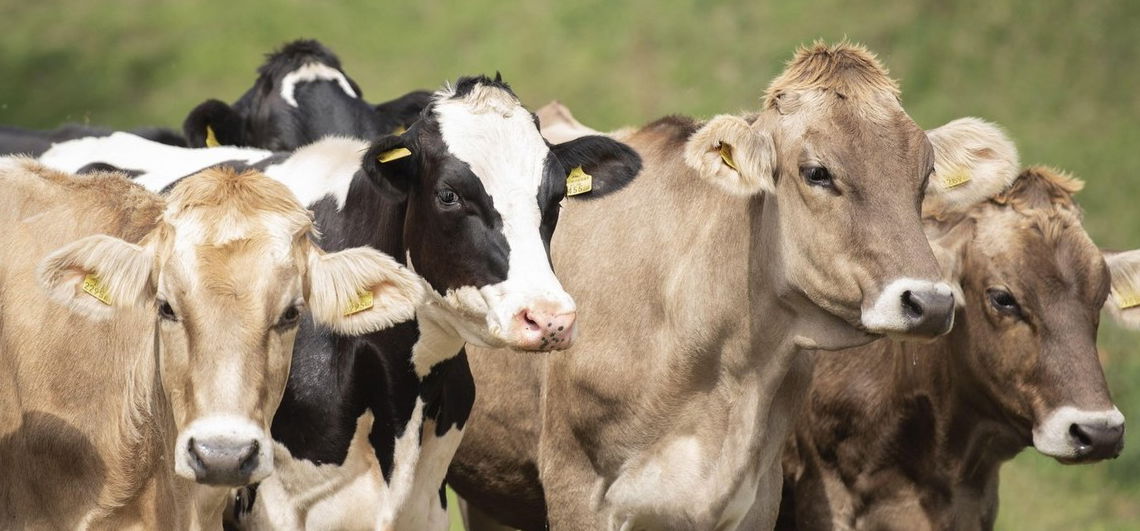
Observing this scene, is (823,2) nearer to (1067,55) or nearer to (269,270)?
(1067,55)

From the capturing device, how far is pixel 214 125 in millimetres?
9312

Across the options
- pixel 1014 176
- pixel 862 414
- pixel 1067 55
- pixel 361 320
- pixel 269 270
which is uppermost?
pixel 269 270

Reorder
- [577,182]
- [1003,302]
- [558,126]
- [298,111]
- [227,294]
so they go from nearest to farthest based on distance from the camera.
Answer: [227,294] < [577,182] < [1003,302] < [558,126] < [298,111]

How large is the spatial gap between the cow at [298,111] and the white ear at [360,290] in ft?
12.9

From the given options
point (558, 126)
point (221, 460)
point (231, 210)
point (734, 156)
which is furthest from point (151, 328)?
point (558, 126)

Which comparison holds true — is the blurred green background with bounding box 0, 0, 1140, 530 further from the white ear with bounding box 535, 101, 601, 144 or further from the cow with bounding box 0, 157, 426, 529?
the cow with bounding box 0, 157, 426, 529

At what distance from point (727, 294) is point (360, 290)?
5.84 ft

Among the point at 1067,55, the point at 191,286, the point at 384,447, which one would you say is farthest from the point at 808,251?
the point at 1067,55

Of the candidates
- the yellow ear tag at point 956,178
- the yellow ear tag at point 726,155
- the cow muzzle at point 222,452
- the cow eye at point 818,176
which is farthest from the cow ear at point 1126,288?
the cow muzzle at point 222,452

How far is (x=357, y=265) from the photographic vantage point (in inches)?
209

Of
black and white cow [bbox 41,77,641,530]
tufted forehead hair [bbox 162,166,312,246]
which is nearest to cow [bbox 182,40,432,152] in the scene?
black and white cow [bbox 41,77,641,530]

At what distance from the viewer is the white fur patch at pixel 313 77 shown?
9703 millimetres

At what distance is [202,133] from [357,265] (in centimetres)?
415

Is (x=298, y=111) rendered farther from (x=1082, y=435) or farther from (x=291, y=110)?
(x=1082, y=435)
